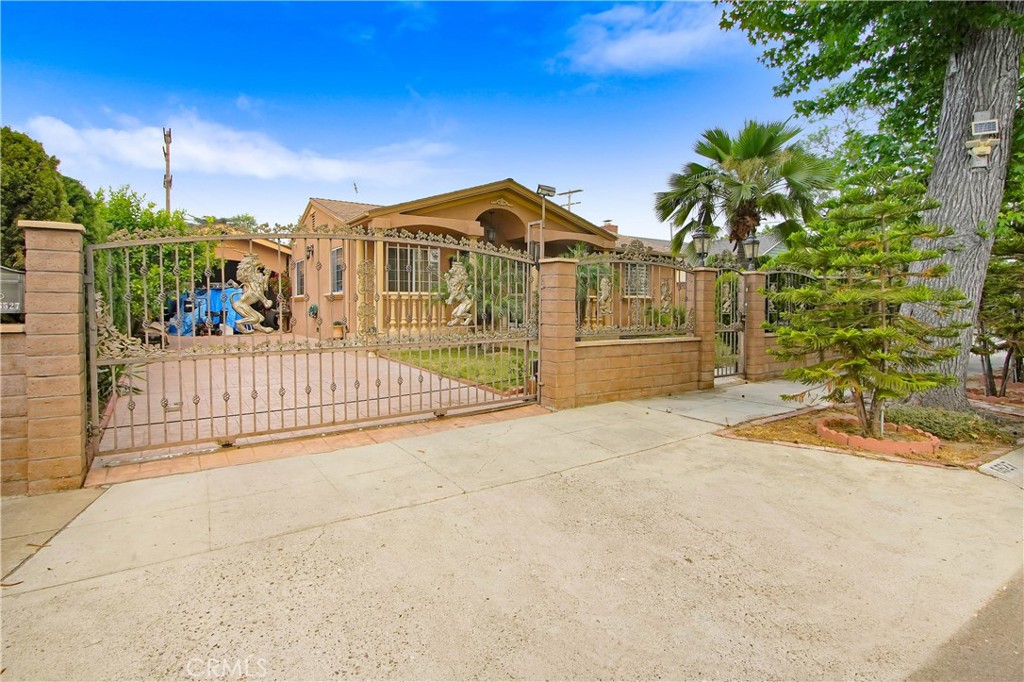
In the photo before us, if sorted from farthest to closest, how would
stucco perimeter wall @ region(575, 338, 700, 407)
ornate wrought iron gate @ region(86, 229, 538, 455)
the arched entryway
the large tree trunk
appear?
the arched entryway < stucco perimeter wall @ region(575, 338, 700, 407) < the large tree trunk < ornate wrought iron gate @ region(86, 229, 538, 455)

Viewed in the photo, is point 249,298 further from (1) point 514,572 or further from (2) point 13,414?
(1) point 514,572

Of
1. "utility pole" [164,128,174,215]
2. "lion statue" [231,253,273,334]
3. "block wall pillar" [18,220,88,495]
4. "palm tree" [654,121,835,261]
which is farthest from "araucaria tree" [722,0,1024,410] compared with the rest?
"utility pole" [164,128,174,215]

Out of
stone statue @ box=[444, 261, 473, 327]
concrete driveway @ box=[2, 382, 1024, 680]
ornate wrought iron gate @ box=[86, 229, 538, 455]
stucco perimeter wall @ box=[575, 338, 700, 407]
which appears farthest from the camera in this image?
stucco perimeter wall @ box=[575, 338, 700, 407]

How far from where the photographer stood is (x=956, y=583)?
2.74m

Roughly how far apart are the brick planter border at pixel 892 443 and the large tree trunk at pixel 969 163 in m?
1.34

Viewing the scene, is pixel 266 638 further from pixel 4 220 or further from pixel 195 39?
pixel 195 39

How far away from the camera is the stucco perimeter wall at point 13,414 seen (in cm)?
371

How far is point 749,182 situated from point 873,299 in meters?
7.71

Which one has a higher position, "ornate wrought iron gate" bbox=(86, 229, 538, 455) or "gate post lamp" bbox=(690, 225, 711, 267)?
"gate post lamp" bbox=(690, 225, 711, 267)

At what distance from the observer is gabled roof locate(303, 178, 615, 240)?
1273cm

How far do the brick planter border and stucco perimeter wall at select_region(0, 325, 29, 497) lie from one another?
7.55 meters

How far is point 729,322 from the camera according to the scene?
9859 millimetres

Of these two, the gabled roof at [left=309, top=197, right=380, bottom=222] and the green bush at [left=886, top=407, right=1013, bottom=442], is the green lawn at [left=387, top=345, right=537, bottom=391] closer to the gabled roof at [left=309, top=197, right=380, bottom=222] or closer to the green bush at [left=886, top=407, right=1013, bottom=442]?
the green bush at [left=886, top=407, right=1013, bottom=442]

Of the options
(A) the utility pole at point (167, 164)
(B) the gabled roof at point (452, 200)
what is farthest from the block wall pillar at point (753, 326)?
(A) the utility pole at point (167, 164)
